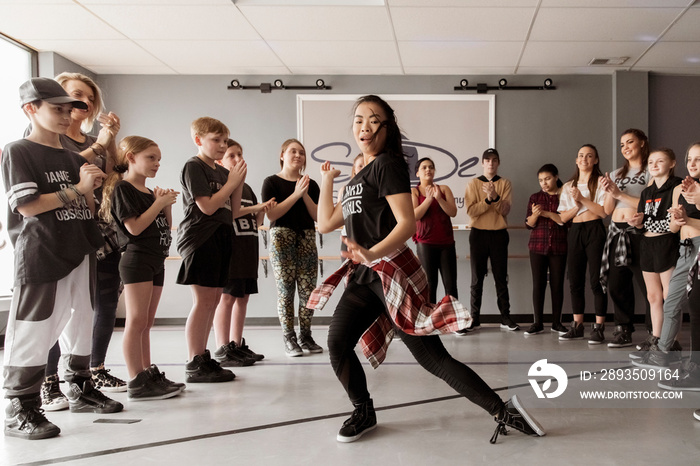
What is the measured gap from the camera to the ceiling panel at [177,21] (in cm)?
423

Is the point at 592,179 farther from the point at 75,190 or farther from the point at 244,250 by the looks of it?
the point at 75,190

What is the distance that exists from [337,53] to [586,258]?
9.69 ft

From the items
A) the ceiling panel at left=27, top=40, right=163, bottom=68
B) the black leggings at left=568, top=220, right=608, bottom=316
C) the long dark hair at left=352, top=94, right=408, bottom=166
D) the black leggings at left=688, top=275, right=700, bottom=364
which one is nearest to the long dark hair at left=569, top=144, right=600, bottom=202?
the black leggings at left=568, top=220, right=608, bottom=316

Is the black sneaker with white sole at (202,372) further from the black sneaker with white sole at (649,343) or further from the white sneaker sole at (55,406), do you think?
the black sneaker with white sole at (649,343)

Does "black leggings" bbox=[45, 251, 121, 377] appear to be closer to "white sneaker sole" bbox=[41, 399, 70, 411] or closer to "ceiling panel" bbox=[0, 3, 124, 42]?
"white sneaker sole" bbox=[41, 399, 70, 411]

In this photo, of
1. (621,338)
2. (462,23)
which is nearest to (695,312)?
(621,338)

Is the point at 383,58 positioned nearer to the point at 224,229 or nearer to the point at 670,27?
the point at 670,27

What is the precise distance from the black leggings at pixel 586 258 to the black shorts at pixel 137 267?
3375 millimetres

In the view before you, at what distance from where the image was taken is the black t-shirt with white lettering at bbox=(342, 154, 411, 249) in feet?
7.02

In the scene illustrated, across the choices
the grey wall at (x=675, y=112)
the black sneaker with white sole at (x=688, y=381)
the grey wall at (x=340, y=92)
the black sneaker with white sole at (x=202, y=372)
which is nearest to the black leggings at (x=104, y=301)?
the black sneaker with white sole at (x=202, y=372)

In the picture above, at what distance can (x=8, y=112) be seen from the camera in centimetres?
492

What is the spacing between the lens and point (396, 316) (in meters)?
2.08

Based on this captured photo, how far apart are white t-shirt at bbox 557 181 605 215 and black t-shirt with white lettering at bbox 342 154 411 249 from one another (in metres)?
2.89

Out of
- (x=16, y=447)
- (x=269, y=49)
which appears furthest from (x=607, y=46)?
(x=16, y=447)
